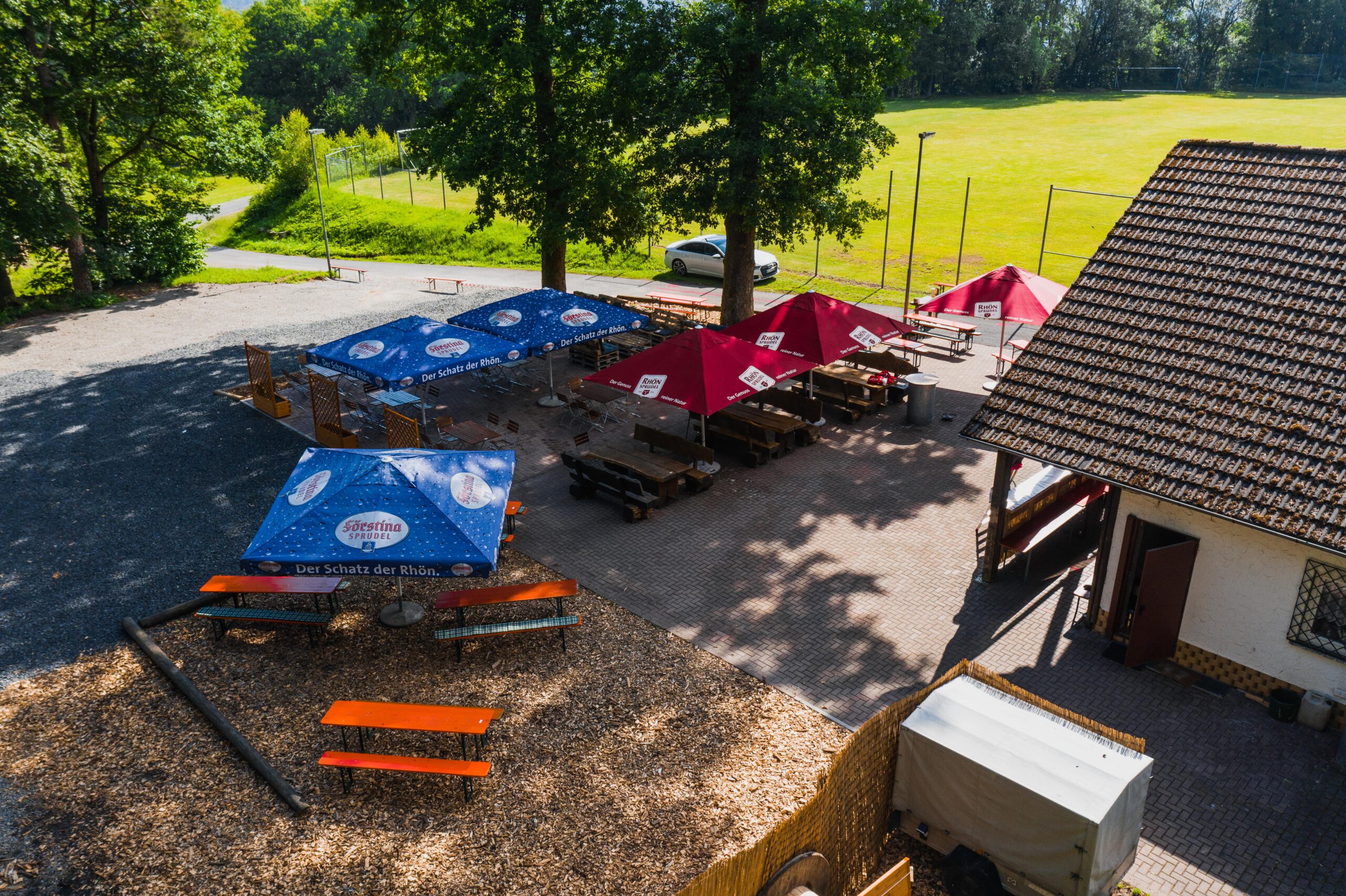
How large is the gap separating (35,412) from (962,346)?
21.7 meters

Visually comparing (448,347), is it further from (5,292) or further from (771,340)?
(5,292)

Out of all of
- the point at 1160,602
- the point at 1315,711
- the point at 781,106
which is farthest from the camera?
the point at 781,106

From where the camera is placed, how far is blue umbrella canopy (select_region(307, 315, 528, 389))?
16.3 meters

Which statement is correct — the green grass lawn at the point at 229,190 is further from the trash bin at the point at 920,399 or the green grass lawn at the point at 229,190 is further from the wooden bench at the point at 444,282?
the trash bin at the point at 920,399

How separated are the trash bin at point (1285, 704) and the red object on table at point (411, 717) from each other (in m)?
8.63

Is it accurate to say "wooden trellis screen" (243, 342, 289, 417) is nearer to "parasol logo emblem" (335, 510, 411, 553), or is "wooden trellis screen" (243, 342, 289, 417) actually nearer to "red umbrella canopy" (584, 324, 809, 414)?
"red umbrella canopy" (584, 324, 809, 414)

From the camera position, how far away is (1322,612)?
33.4 ft

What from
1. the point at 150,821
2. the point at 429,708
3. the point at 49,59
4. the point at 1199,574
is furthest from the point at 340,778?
the point at 49,59

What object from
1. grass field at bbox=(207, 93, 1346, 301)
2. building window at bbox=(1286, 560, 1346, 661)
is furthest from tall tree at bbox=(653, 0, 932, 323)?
building window at bbox=(1286, 560, 1346, 661)

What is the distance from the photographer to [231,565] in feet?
45.8

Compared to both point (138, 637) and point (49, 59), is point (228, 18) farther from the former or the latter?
point (138, 637)

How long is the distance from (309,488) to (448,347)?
6220mm

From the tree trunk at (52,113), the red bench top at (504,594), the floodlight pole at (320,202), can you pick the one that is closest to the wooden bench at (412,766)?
the red bench top at (504,594)

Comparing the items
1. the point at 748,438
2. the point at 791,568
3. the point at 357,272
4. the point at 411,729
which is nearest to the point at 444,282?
the point at 357,272
